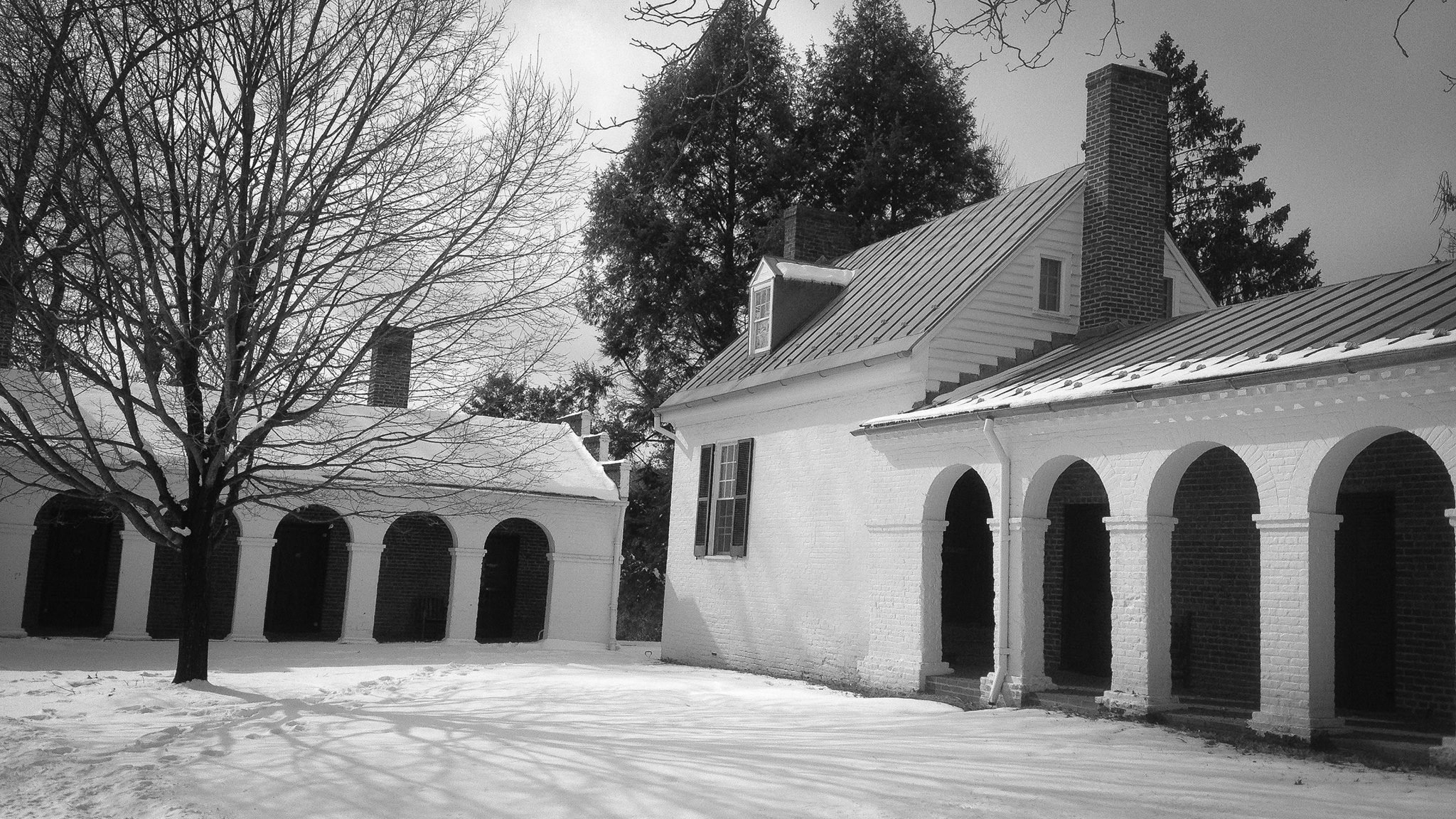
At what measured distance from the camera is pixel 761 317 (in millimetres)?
20016

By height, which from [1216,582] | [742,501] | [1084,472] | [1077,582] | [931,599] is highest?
[1084,472]

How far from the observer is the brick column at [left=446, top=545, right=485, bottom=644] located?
22.8 m

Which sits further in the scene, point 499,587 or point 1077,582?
point 499,587

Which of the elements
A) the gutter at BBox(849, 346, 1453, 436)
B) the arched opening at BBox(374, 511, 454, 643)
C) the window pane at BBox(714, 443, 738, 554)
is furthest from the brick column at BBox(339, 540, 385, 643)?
the gutter at BBox(849, 346, 1453, 436)

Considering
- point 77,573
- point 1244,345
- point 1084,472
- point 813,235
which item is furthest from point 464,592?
point 1244,345

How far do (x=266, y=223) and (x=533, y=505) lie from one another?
36.8 ft

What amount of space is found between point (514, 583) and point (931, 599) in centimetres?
1344

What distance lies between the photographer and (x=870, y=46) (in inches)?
1270

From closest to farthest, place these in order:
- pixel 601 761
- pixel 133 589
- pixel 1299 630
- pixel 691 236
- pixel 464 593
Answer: pixel 601 761 < pixel 1299 630 < pixel 133 589 < pixel 464 593 < pixel 691 236

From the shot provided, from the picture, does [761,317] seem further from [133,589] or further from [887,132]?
[887,132]

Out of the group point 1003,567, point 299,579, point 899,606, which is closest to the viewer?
point 1003,567

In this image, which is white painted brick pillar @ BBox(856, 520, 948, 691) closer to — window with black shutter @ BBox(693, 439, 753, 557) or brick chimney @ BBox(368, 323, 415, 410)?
window with black shutter @ BBox(693, 439, 753, 557)

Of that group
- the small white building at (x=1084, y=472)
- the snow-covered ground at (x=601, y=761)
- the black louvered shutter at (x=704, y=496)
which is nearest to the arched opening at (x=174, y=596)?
the snow-covered ground at (x=601, y=761)

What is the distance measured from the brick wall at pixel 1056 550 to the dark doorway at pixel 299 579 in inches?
578
